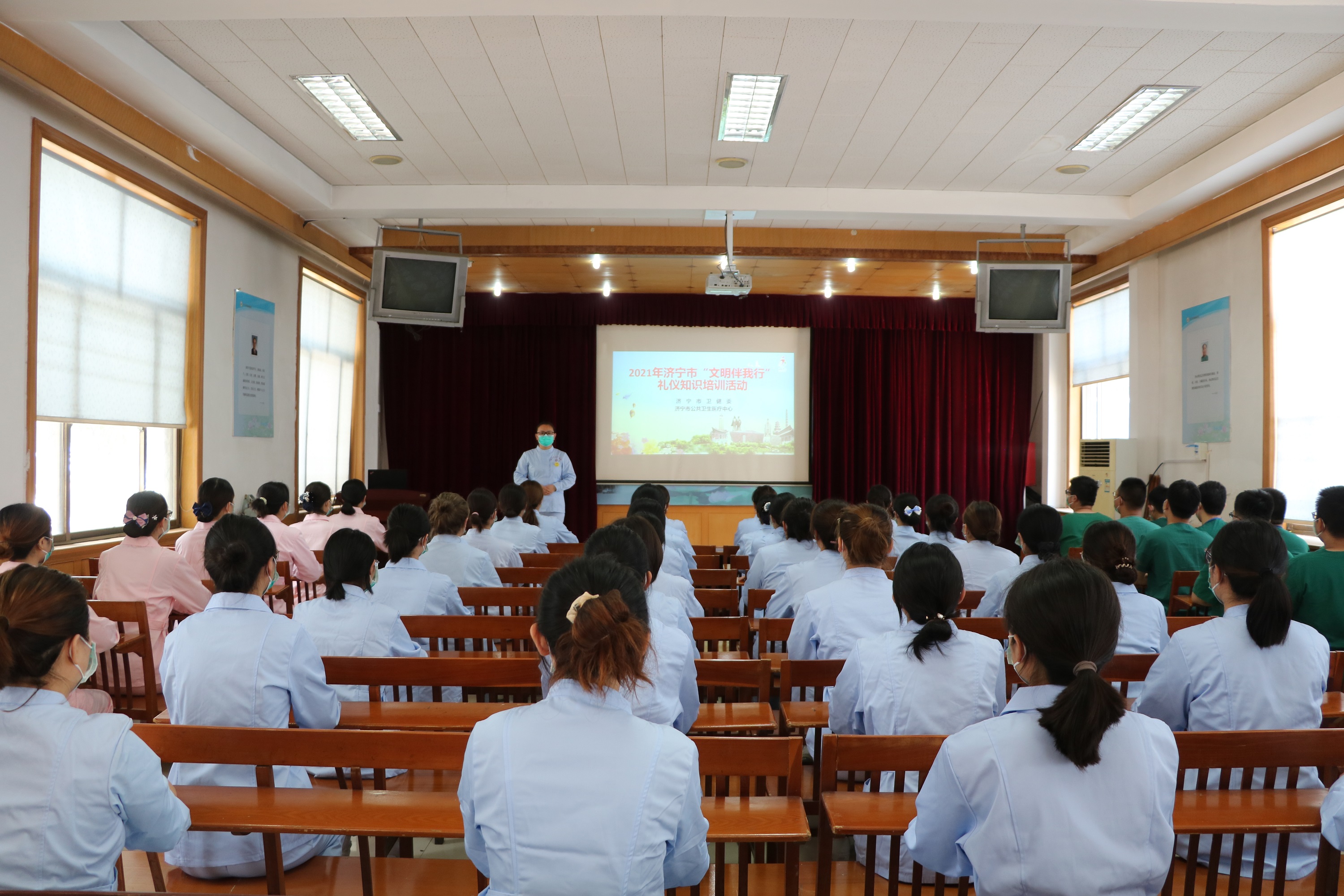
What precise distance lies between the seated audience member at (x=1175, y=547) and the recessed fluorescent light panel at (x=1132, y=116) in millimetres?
2176

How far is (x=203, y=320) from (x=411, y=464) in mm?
4911

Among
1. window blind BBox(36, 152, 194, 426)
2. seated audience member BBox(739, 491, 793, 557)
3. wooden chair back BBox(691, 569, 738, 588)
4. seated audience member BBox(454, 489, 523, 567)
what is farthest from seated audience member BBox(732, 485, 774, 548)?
window blind BBox(36, 152, 194, 426)

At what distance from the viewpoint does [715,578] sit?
4520mm

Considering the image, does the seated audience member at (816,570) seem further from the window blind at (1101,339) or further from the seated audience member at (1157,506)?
the window blind at (1101,339)

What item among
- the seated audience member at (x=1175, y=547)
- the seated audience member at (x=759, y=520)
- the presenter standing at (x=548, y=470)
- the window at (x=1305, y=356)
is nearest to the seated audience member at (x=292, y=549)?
the seated audience member at (x=759, y=520)

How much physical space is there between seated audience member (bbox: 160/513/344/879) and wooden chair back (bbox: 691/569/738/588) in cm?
252

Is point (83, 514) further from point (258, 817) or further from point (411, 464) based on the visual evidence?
point (411, 464)

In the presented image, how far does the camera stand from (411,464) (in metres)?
10.9

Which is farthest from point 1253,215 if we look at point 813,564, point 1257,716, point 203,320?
point 203,320

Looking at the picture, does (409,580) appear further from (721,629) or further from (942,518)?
(942,518)

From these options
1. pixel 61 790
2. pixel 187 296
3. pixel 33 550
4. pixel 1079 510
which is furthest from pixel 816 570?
pixel 187 296

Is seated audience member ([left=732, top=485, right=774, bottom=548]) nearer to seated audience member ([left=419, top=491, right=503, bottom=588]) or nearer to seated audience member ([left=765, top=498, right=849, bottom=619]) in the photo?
seated audience member ([left=765, top=498, right=849, bottom=619])

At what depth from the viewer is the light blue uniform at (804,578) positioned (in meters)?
3.60

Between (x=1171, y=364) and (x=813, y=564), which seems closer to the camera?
(x=813, y=564)
